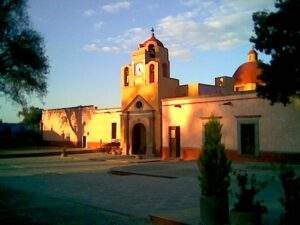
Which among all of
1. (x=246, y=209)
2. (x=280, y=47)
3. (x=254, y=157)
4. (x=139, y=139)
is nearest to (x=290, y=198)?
(x=246, y=209)

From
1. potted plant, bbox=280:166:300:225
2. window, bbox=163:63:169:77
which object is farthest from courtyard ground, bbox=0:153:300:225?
window, bbox=163:63:169:77

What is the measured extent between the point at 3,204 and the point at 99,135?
100 ft

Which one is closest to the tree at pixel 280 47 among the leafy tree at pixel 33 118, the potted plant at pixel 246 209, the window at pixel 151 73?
the potted plant at pixel 246 209

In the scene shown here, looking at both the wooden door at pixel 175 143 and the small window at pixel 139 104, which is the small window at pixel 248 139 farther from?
the small window at pixel 139 104

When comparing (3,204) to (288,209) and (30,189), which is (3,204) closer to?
(30,189)

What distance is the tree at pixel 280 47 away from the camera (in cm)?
1870

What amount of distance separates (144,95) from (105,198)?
70.6ft

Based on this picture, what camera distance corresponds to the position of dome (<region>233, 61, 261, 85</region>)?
3559 centimetres

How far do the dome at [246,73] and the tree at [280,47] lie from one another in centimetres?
1527

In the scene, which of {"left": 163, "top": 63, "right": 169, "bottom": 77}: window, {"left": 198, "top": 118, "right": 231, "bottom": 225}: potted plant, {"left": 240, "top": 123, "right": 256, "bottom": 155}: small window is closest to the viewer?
{"left": 198, "top": 118, "right": 231, "bottom": 225}: potted plant

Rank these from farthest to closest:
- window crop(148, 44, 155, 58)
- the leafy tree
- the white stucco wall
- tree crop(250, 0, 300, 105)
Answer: the leafy tree
window crop(148, 44, 155, 58)
the white stucco wall
tree crop(250, 0, 300, 105)

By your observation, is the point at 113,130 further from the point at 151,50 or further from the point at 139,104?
the point at 151,50

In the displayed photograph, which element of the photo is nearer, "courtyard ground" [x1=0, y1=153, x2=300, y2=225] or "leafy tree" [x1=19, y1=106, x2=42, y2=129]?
"courtyard ground" [x1=0, y1=153, x2=300, y2=225]

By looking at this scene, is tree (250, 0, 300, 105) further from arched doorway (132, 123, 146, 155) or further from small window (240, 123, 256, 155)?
arched doorway (132, 123, 146, 155)
